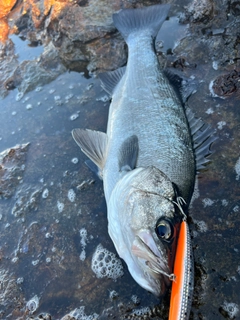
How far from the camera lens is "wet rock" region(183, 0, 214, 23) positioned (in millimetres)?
3836

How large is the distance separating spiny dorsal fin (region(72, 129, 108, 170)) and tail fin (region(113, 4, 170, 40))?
1518 millimetres

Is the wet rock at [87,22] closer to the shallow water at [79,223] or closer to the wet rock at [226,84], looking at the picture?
the shallow water at [79,223]

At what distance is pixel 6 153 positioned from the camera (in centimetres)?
328

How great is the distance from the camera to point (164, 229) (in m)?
1.85

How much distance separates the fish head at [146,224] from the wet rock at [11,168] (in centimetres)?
128

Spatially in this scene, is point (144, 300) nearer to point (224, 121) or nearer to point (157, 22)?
point (224, 121)

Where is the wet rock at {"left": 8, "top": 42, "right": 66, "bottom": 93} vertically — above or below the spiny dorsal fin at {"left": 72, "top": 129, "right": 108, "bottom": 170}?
above

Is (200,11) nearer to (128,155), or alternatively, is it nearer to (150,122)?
(150,122)

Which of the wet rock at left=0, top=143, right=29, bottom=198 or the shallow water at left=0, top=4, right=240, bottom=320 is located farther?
the wet rock at left=0, top=143, right=29, bottom=198

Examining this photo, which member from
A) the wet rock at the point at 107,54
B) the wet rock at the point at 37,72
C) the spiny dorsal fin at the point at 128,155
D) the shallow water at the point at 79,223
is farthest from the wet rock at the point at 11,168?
the wet rock at the point at 107,54

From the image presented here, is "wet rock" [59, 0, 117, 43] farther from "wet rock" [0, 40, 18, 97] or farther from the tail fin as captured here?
"wet rock" [0, 40, 18, 97]

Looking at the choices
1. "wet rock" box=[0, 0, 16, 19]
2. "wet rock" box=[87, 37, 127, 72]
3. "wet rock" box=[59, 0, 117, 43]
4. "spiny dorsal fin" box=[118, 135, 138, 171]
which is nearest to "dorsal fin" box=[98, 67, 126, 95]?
"wet rock" box=[87, 37, 127, 72]

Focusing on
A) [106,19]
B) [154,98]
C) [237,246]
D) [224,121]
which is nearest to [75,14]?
[106,19]

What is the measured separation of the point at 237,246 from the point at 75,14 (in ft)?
12.4
